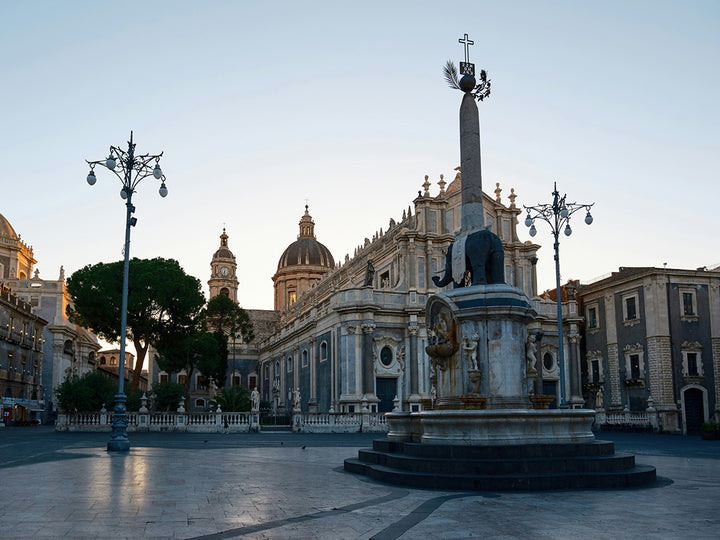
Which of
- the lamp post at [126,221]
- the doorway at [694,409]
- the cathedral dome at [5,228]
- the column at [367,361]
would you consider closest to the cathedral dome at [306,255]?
the cathedral dome at [5,228]

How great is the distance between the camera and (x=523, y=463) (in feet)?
40.7

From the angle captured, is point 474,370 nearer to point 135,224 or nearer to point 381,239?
point 135,224

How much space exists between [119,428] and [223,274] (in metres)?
71.2

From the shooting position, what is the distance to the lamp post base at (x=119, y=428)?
21266mm

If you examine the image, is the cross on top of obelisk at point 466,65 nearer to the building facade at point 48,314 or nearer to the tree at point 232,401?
the tree at point 232,401

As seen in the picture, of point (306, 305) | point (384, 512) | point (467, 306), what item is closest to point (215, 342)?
point (306, 305)

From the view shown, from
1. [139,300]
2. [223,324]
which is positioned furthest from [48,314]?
[139,300]

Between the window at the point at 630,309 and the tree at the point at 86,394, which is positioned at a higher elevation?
the window at the point at 630,309

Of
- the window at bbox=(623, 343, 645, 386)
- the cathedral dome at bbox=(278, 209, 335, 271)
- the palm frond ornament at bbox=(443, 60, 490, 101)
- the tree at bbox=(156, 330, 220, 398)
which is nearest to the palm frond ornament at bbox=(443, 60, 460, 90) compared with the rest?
the palm frond ornament at bbox=(443, 60, 490, 101)

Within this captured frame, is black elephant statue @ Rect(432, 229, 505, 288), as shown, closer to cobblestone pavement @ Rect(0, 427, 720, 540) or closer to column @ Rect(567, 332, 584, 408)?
cobblestone pavement @ Rect(0, 427, 720, 540)

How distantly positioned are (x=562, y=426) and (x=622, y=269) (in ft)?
130

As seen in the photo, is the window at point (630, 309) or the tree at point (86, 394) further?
the window at point (630, 309)

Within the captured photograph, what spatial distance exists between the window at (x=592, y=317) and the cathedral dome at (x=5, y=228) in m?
70.2

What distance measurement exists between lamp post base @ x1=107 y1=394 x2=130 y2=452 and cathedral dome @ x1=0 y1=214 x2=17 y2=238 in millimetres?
73288
